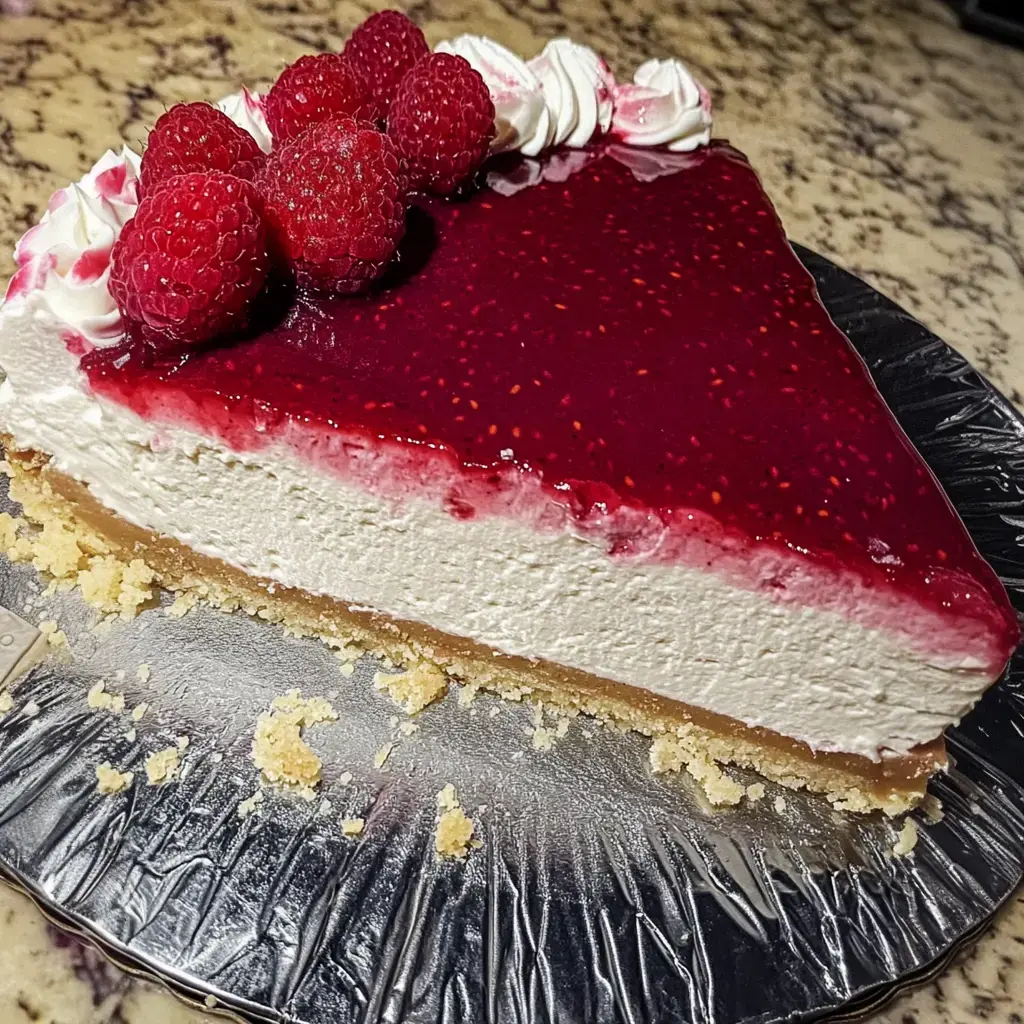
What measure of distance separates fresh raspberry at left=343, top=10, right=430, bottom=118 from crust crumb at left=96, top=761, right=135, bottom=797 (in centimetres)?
105

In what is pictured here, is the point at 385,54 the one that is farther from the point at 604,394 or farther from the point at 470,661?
the point at 470,661

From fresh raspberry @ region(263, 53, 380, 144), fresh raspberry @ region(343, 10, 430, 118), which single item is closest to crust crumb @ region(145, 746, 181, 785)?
fresh raspberry @ region(263, 53, 380, 144)

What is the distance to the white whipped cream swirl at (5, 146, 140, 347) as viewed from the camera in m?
1.33

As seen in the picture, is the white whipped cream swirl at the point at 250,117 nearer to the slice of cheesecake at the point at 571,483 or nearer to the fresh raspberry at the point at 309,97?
the fresh raspberry at the point at 309,97

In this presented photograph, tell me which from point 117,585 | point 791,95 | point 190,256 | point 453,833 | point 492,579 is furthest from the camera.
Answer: point 791,95

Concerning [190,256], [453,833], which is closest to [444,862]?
[453,833]

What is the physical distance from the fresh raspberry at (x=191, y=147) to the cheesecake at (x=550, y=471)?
8 centimetres

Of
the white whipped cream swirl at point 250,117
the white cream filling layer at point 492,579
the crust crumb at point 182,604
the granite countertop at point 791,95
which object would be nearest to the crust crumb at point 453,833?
the white cream filling layer at point 492,579

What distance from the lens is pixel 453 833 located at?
1332 millimetres

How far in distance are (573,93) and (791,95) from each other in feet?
4.57

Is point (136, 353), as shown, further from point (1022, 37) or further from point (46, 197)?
point (1022, 37)

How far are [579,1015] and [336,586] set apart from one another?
2.21ft

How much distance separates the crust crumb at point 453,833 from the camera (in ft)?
4.35

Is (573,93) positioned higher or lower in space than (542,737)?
higher
